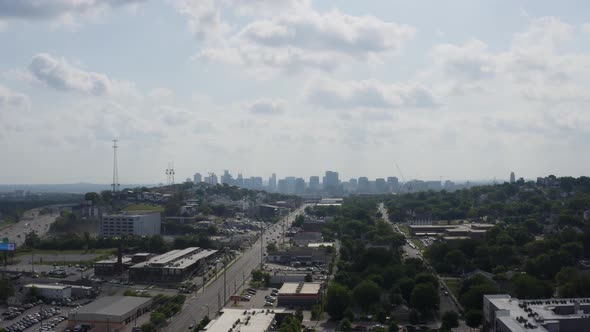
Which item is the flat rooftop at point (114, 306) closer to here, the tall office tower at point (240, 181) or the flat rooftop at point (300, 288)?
the flat rooftop at point (300, 288)

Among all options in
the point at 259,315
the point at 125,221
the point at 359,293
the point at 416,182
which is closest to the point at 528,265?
the point at 359,293

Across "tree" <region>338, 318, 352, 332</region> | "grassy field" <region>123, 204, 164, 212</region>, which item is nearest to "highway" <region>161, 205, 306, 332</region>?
"tree" <region>338, 318, 352, 332</region>

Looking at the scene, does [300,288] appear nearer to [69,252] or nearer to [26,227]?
[69,252]

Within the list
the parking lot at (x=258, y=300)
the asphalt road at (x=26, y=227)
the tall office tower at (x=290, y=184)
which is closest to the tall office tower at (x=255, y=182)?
the tall office tower at (x=290, y=184)

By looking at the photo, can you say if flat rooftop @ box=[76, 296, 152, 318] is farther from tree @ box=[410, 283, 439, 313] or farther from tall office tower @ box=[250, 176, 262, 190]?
tall office tower @ box=[250, 176, 262, 190]

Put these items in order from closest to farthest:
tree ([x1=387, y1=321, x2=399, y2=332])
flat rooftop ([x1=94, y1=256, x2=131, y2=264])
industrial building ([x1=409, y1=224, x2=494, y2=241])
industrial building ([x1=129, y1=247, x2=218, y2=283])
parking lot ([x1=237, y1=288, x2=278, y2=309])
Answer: tree ([x1=387, y1=321, x2=399, y2=332]) < parking lot ([x1=237, y1=288, x2=278, y2=309]) < industrial building ([x1=129, y1=247, x2=218, y2=283]) < flat rooftop ([x1=94, y1=256, x2=131, y2=264]) < industrial building ([x1=409, y1=224, x2=494, y2=241])

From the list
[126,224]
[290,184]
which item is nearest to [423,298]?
[126,224]

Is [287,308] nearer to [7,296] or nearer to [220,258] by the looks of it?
[7,296]
